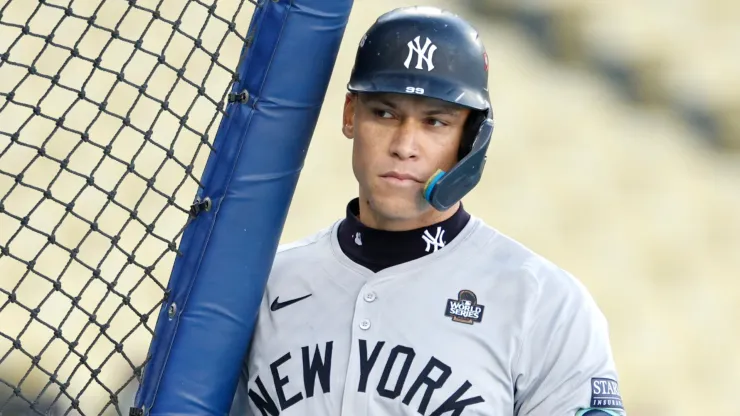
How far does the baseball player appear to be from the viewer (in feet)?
5.68

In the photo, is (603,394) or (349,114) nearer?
(603,394)

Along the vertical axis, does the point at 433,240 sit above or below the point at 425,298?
above

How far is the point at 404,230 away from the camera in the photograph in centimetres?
192

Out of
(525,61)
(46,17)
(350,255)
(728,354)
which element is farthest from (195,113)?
(350,255)

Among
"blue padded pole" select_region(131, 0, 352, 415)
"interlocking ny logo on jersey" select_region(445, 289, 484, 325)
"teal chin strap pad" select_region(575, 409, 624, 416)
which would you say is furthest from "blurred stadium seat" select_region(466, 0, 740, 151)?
"teal chin strap pad" select_region(575, 409, 624, 416)

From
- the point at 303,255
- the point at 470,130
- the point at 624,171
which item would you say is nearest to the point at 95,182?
the point at 624,171

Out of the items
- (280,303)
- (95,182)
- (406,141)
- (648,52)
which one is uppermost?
(648,52)

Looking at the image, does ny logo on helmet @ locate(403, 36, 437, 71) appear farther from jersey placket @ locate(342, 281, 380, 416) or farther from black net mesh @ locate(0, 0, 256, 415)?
black net mesh @ locate(0, 0, 256, 415)

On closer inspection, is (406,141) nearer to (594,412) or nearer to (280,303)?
(280,303)

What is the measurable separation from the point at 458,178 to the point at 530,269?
18 centimetres

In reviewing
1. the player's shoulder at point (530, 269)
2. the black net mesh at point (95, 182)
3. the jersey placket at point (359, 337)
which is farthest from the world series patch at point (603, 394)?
the black net mesh at point (95, 182)

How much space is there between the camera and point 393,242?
1928mm

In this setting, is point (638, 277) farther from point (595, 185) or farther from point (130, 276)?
point (130, 276)

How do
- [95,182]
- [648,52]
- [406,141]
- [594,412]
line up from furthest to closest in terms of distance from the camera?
[648,52] → [95,182] → [406,141] → [594,412]
